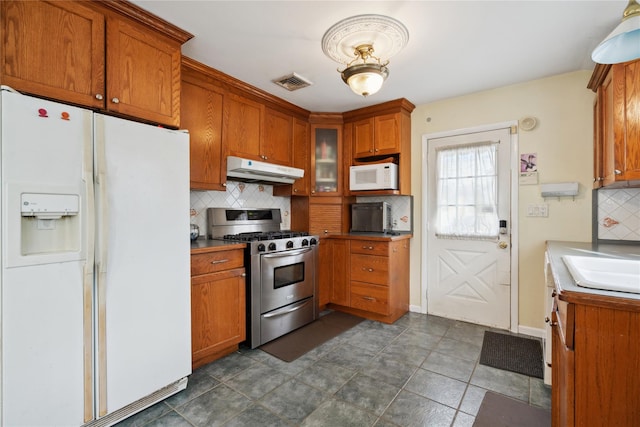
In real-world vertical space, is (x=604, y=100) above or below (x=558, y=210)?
above

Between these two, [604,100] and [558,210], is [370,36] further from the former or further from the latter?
[558,210]

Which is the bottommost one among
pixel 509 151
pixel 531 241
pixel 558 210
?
pixel 531 241

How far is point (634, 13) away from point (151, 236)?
7.80 feet

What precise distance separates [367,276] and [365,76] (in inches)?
A: 79.9

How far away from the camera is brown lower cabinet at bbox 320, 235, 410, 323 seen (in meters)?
3.07

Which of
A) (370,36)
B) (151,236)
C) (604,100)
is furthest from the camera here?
(604,100)

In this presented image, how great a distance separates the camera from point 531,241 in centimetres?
278

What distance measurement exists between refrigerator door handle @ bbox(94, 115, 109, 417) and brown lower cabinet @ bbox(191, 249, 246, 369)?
0.61m

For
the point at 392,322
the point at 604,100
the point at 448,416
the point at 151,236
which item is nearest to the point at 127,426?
the point at 151,236

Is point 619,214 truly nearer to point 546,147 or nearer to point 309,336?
point 546,147

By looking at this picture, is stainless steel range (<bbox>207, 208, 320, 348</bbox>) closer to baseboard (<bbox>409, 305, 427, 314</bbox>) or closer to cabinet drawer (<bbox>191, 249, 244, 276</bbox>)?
cabinet drawer (<bbox>191, 249, 244, 276</bbox>)

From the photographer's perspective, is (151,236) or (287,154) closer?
(151,236)

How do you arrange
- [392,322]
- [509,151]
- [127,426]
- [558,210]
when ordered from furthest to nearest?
[392,322] → [509,151] → [558,210] → [127,426]

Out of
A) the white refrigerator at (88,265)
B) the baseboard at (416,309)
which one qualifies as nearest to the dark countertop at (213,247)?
the white refrigerator at (88,265)
